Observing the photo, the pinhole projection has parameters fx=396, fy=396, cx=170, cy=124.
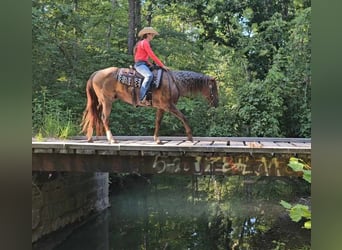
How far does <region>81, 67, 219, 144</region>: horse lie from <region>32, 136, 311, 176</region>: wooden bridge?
419mm

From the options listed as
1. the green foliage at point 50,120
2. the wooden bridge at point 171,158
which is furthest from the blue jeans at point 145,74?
the green foliage at point 50,120

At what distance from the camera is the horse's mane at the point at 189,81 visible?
562 centimetres

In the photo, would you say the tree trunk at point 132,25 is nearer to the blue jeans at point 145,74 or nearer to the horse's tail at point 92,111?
the horse's tail at point 92,111

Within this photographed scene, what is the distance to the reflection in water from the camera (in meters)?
6.59

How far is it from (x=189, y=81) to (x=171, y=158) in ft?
3.96

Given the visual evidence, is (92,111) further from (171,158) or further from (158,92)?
(171,158)

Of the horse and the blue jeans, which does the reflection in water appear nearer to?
the horse

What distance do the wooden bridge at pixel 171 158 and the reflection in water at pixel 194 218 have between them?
175 cm

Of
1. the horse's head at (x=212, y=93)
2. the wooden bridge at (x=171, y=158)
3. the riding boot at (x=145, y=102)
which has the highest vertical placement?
the horse's head at (x=212, y=93)

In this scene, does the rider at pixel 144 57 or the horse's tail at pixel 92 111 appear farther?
the horse's tail at pixel 92 111

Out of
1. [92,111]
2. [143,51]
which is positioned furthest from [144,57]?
[92,111]

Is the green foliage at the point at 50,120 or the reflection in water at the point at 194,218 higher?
the green foliage at the point at 50,120

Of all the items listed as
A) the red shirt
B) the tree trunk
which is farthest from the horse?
the tree trunk

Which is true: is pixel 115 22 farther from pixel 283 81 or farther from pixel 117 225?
pixel 117 225
